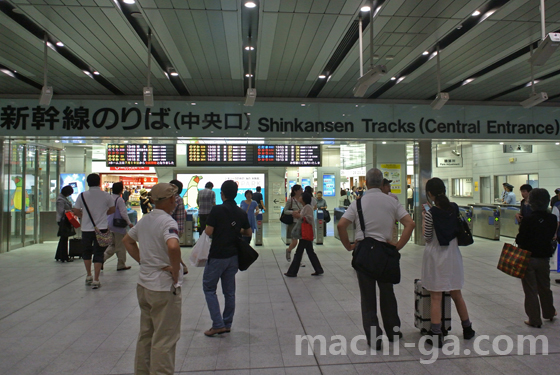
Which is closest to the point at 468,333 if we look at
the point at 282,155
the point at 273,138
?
the point at 273,138

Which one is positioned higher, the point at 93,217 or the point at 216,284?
the point at 93,217

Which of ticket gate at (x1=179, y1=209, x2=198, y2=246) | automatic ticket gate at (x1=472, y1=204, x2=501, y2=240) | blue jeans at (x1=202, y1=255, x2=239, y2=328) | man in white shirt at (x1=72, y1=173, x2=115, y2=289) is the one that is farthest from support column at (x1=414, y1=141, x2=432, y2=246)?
man in white shirt at (x1=72, y1=173, x2=115, y2=289)

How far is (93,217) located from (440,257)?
5012mm

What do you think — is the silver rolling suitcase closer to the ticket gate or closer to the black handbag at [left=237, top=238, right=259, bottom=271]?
→ the black handbag at [left=237, top=238, right=259, bottom=271]

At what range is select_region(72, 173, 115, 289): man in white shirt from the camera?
5.93 m

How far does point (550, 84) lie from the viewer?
871 centimetres

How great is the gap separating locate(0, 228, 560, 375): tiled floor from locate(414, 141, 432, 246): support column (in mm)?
3503

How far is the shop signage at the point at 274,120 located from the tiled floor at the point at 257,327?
346 centimetres

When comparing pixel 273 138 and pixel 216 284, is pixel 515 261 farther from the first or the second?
pixel 273 138

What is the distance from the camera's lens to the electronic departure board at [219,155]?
11430 millimetres

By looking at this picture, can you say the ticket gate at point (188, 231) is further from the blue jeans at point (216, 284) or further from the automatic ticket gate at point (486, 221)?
the automatic ticket gate at point (486, 221)

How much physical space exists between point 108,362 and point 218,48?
5038 millimetres

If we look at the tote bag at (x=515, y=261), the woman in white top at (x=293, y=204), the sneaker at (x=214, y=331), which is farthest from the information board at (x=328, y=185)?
the sneaker at (x=214, y=331)

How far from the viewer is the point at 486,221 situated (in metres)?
12.0
